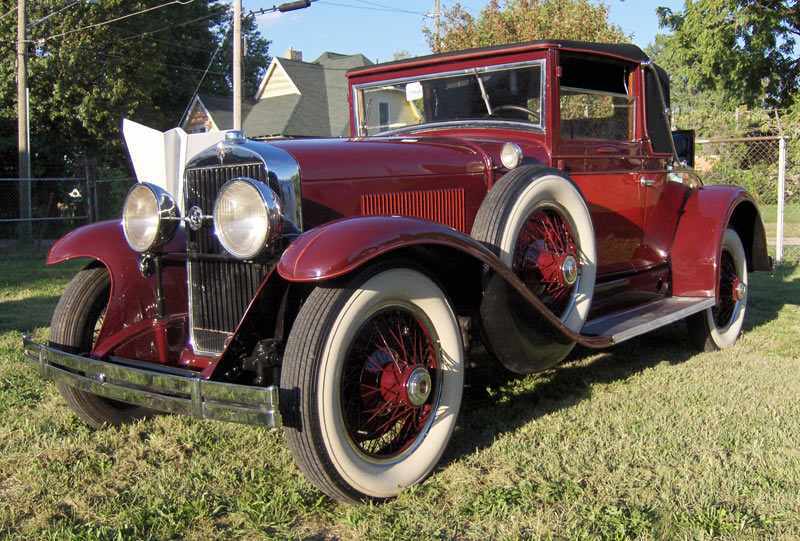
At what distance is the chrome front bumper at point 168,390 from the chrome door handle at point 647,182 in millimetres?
2965

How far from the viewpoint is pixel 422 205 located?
341cm

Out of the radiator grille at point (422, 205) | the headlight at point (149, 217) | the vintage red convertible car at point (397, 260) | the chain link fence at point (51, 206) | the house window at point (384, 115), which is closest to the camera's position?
the vintage red convertible car at point (397, 260)

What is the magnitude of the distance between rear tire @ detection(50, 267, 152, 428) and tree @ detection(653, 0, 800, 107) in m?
13.4

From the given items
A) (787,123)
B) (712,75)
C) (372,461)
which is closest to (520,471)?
(372,461)

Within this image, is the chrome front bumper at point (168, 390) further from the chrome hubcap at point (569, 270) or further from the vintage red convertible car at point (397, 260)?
the chrome hubcap at point (569, 270)

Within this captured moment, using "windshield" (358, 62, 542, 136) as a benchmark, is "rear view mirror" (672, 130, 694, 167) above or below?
below

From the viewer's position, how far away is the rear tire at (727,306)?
16.1 ft

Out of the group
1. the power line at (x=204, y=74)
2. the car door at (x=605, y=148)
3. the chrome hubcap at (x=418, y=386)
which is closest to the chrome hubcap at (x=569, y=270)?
the car door at (x=605, y=148)

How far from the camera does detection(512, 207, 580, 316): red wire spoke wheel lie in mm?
3477

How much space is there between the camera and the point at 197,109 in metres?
26.9

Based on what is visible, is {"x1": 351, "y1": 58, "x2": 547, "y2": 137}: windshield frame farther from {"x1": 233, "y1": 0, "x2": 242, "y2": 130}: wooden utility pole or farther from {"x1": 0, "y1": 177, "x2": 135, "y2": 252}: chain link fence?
{"x1": 233, "y1": 0, "x2": 242, "y2": 130}: wooden utility pole

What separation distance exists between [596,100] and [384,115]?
130cm

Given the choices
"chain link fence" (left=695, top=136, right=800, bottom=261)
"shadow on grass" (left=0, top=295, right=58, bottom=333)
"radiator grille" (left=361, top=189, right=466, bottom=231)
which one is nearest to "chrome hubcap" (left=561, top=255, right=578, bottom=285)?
"radiator grille" (left=361, top=189, right=466, bottom=231)

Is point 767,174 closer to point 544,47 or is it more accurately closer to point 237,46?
point 237,46
